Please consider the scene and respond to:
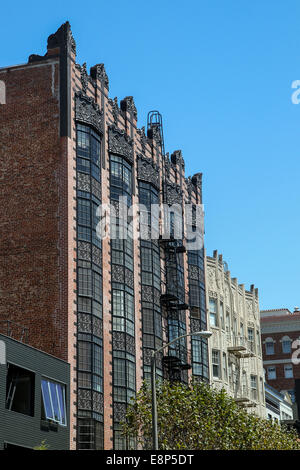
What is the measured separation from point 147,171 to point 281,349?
53937 millimetres

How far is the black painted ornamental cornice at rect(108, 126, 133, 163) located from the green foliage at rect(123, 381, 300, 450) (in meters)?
15.3

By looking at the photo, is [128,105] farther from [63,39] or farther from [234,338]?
[234,338]

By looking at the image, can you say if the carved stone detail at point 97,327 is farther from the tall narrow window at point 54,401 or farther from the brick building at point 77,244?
the tall narrow window at point 54,401

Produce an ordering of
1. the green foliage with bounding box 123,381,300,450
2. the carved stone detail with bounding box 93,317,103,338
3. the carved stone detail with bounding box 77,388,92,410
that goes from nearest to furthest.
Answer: the green foliage with bounding box 123,381,300,450, the carved stone detail with bounding box 77,388,92,410, the carved stone detail with bounding box 93,317,103,338

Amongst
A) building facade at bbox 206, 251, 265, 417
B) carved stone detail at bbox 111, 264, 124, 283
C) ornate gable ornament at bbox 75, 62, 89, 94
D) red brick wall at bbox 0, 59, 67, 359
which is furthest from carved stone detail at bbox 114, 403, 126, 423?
ornate gable ornament at bbox 75, 62, 89, 94

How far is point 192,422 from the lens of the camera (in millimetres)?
44781

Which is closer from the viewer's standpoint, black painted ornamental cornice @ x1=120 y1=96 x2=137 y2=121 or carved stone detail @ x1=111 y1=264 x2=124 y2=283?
carved stone detail @ x1=111 y1=264 x2=124 y2=283

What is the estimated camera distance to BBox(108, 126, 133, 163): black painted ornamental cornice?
55781 millimetres

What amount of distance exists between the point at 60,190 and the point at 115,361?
10521 mm

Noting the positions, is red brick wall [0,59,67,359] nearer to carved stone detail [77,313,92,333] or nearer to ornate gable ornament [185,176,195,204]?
carved stone detail [77,313,92,333]

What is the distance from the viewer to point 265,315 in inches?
4545

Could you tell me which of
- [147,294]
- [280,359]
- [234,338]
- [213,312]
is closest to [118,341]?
[147,294]

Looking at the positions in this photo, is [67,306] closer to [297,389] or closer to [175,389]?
[175,389]

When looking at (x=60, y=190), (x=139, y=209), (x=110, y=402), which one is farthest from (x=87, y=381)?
(x=139, y=209)
